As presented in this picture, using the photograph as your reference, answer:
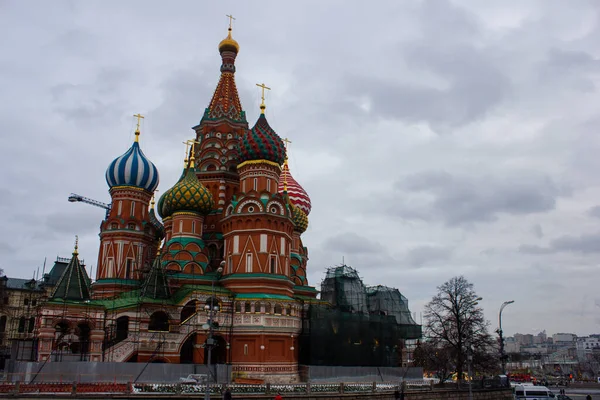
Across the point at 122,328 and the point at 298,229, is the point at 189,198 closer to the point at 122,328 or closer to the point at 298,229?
the point at 122,328

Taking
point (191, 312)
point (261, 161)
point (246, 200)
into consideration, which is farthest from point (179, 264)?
point (261, 161)

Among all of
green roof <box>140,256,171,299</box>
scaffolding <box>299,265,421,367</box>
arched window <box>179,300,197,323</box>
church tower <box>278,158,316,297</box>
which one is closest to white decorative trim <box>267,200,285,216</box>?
church tower <box>278,158,316,297</box>

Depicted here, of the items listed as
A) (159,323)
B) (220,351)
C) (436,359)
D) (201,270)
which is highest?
(201,270)

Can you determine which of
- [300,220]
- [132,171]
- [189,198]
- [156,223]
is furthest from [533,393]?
[156,223]

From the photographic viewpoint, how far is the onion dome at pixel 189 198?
134ft

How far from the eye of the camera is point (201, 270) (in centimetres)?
3969

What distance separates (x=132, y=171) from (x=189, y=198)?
7038 mm

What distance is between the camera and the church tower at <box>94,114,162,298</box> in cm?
4303

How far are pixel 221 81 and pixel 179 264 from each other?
18.6 m

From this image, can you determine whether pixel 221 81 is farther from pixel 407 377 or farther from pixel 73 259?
pixel 407 377

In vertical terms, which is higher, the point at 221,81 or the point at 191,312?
the point at 221,81

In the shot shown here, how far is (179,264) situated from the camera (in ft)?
129

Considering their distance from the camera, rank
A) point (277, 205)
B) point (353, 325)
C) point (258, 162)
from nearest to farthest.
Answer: point (277, 205) < point (353, 325) < point (258, 162)

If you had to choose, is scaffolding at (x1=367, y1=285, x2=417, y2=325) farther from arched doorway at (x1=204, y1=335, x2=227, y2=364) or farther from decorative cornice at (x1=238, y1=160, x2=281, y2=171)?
arched doorway at (x1=204, y1=335, x2=227, y2=364)
